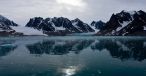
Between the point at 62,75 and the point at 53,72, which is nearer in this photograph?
the point at 62,75

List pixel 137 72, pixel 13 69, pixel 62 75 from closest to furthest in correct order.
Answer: pixel 62 75
pixel 137 72
pixel 13 69

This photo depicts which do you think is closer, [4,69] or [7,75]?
[7,75]

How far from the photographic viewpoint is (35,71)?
44375 mm

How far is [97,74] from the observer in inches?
1619

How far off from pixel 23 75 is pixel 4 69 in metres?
7.09

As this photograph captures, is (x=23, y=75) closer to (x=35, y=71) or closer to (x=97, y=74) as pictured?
(x=35, y=71)

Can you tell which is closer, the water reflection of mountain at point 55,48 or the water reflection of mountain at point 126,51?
the water reflection of mountain at point 126,51

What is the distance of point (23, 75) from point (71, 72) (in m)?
7.67

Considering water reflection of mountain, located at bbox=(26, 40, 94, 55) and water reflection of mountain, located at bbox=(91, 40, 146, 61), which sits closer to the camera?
water reflection of mountain, located at bbox=(91, 40, 146, 61)

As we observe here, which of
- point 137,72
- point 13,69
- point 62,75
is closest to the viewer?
point 62,75

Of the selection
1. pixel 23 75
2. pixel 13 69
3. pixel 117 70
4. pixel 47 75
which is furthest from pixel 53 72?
pixel 117 70

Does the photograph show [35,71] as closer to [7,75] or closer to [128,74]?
[7,75]

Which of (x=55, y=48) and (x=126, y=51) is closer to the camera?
(x=126, y=51)

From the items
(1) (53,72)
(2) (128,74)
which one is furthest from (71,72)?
(2) (128,74)
